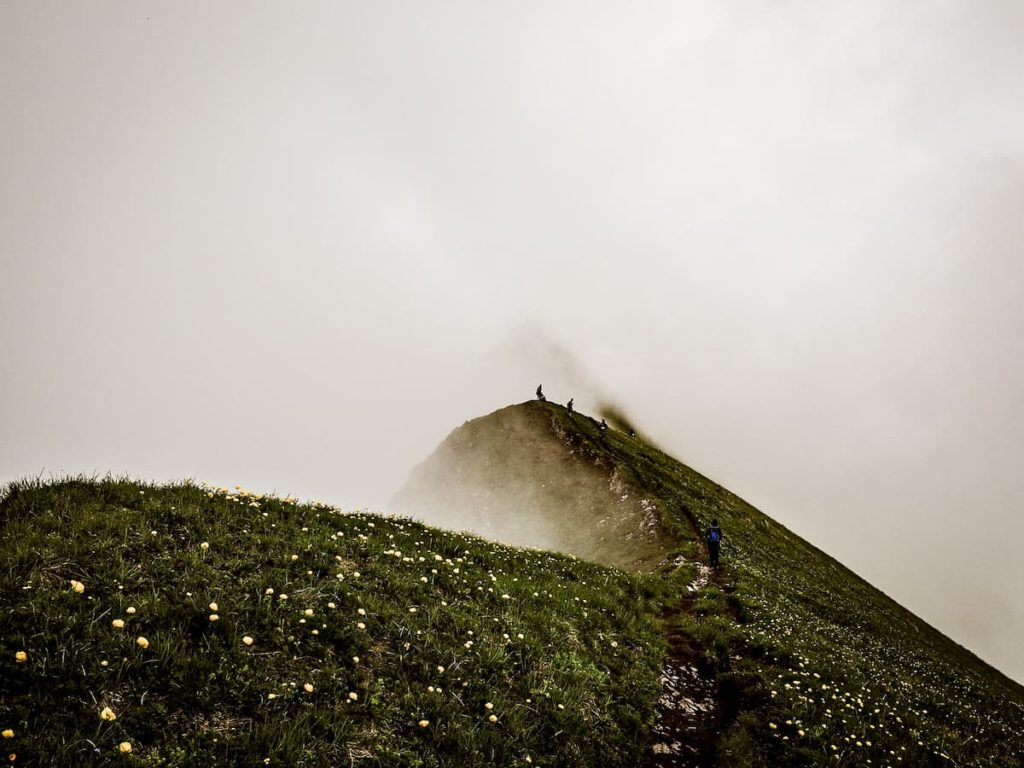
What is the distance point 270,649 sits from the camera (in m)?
8.05

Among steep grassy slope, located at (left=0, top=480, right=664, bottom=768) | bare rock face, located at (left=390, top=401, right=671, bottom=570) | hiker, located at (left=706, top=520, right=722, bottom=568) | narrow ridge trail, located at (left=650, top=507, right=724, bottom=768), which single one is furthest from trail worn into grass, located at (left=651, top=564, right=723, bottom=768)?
bare rock face, located at (left=390, top=401, right=671, bottom=570)

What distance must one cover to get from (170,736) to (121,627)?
6.29 ft

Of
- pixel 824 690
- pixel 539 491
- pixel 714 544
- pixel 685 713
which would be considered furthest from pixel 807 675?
pixel 539 491

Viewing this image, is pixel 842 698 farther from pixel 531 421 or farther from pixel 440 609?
pixel 531 421

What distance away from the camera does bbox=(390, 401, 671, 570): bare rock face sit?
129ft

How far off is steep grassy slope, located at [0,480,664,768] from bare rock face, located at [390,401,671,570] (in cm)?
2081

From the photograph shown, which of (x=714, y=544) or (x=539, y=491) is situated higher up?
(x=539, y=491)

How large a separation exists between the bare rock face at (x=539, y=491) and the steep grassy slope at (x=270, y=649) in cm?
2081

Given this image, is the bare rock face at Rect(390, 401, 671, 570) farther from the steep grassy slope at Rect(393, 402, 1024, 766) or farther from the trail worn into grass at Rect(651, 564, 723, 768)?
the trail worn into grass at Rect(651, 564, 723, 768)

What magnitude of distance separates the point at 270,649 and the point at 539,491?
47.9m

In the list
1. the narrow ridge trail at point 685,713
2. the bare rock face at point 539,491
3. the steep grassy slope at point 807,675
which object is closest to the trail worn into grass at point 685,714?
the narrow ridge trail at point 685,713

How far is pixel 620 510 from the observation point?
43312 millimetres

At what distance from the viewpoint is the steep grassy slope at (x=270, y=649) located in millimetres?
6277

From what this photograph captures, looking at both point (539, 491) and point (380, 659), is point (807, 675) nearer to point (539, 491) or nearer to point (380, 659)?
point (380, 659)
